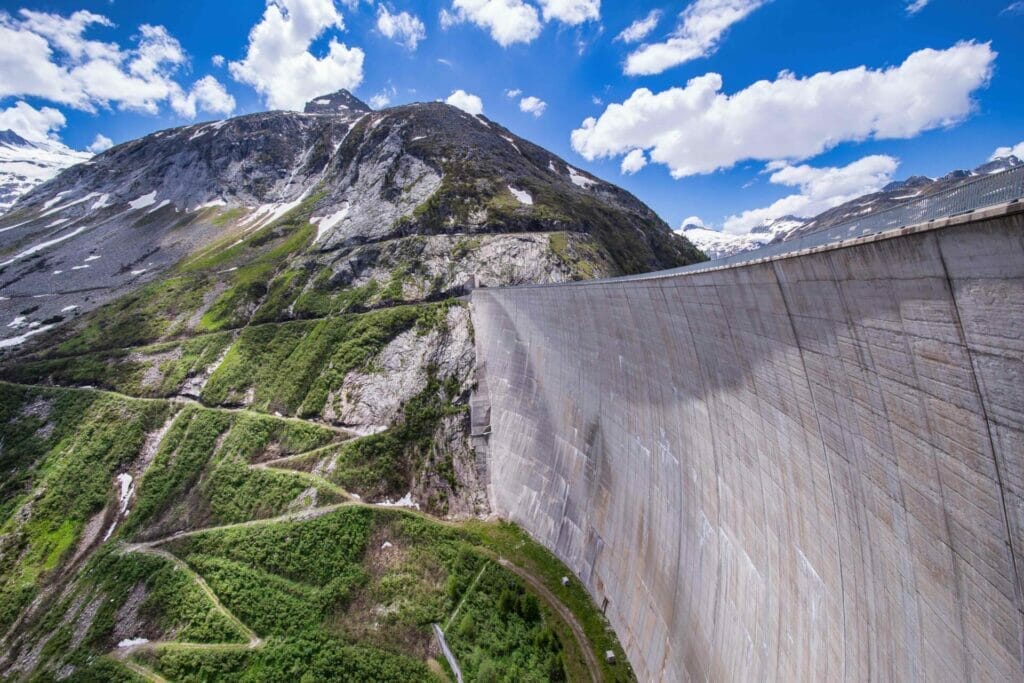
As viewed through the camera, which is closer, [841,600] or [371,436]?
[841,600]

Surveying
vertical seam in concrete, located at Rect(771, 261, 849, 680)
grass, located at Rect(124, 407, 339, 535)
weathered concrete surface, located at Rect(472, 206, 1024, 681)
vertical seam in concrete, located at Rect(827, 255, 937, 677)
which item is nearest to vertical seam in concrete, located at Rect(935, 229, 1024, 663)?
weathered concrete surface, located at Rect(472, 206, 1024, 681)

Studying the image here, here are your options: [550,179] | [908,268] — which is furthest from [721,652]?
[550,179]

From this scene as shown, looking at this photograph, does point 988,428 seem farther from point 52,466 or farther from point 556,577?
point 52,466

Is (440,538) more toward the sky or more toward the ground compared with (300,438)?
more toward the ground

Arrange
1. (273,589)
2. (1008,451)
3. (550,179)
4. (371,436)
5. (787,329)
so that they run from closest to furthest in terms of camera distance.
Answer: (1008,451), (787,329), (273,589), (371,436), (550,179)

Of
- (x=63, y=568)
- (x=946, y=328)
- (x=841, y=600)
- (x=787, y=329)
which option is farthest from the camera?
(x=63, y=568)

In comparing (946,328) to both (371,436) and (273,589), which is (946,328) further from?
(371,436)

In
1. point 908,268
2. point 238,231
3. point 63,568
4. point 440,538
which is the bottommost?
point 440,538

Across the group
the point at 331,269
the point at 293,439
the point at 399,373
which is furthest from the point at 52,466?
the point at 331,269
